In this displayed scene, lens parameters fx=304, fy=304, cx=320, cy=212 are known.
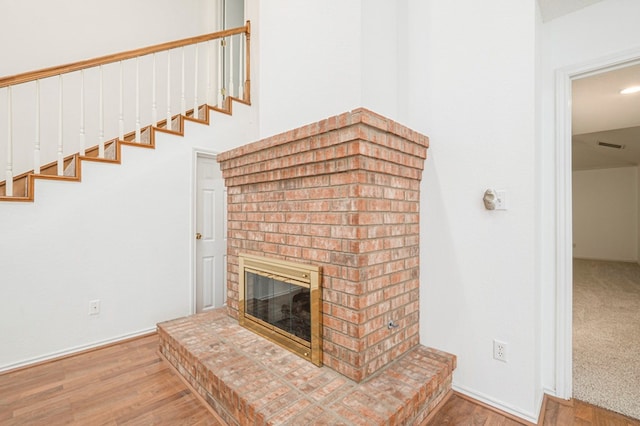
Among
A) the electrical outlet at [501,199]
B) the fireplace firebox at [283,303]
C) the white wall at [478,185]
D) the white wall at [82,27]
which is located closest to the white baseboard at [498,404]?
the white wall at [478,185]

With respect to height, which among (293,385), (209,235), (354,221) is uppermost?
(354,221)

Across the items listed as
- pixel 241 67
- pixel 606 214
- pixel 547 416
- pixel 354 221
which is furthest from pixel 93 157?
pixel 606 214

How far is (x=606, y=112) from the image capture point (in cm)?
303

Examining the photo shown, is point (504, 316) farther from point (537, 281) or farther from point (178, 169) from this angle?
point (178, 169)

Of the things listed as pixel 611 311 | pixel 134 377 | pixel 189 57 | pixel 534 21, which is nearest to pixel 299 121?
pixel 534 21

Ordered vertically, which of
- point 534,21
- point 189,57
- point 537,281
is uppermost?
point 189,57

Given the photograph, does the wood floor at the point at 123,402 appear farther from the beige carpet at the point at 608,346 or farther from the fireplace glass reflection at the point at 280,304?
the fireplace glass reflection at the point at 280,304

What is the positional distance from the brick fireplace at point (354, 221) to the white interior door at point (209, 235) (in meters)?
1.38

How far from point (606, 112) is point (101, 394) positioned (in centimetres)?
483

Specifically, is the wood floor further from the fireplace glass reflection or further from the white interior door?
the white interior door

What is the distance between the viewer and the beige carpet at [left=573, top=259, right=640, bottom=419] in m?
1.78

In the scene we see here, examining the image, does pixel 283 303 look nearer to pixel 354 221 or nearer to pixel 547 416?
pixel 354 221

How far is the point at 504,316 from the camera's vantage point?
5.44 ft

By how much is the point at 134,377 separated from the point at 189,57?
3616 millimetres
